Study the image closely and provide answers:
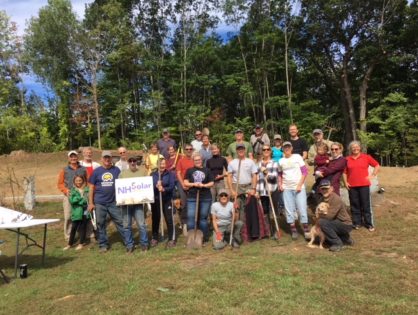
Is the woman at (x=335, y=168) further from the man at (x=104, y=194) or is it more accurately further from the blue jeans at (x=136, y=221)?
the man at (x=104, y=194)

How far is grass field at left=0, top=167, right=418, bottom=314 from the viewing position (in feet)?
16.2

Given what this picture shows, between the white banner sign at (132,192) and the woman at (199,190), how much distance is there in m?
0.78

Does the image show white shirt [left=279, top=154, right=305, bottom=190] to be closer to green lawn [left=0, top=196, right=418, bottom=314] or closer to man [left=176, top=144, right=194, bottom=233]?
green lawn [left=0, top=196, right=418, bottom=314]

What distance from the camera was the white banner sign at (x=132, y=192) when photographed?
7852 mm

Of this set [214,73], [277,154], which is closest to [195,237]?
[277,154]

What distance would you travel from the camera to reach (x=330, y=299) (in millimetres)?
5027

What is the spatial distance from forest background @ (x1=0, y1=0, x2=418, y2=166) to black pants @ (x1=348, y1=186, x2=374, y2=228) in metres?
17.1

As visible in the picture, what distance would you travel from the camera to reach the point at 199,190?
8141 millimetres

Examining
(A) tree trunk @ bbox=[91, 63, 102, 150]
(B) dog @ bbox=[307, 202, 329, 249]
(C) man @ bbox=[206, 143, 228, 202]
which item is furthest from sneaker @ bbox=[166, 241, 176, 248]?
(A) tree trunk @ bbox=[91, 63, 102, 150]

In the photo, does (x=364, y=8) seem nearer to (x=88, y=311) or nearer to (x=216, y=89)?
(x=216, y=89)

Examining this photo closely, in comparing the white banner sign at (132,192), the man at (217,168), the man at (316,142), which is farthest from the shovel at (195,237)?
the man at (316,142)

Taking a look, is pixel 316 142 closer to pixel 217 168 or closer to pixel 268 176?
pixel 268 176

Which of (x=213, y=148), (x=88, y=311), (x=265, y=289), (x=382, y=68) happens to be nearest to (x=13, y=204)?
(x=213, y=148)

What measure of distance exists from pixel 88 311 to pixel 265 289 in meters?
2.22
